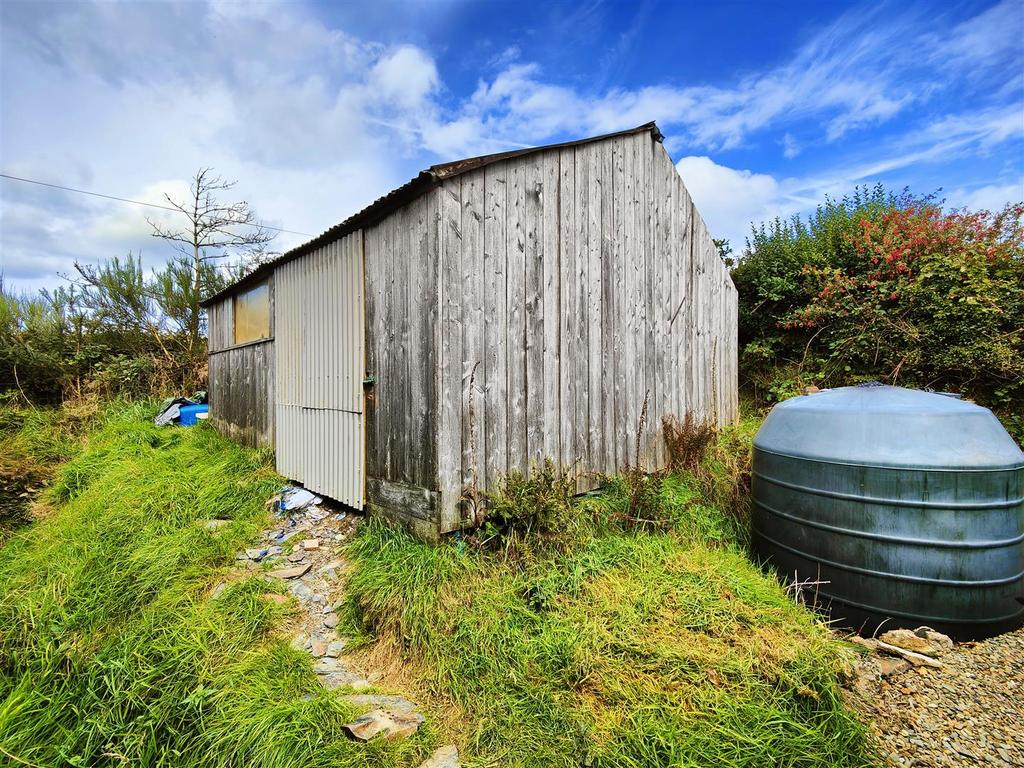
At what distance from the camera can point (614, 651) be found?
2797mm

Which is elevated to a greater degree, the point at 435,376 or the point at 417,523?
the point at 435,376

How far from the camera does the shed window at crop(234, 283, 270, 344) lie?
657cm

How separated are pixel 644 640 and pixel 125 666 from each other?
130 inches

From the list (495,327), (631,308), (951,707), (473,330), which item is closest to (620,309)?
(631,308)

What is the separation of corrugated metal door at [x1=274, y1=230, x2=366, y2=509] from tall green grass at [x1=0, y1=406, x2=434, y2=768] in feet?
2.85

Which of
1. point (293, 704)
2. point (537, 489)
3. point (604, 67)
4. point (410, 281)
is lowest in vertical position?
point (293, 704)

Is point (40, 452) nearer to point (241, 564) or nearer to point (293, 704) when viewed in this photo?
point (241, 564)

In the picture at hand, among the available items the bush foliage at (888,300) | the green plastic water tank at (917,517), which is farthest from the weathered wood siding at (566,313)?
the bush foliage at (888,300)

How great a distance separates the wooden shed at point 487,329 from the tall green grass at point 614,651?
26.6 inches

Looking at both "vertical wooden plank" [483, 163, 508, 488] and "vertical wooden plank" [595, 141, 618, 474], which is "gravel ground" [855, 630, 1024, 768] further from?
"vertical wooden plank" [483, 163, 508, 488]

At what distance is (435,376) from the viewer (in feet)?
12.3

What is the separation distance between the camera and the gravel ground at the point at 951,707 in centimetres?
232

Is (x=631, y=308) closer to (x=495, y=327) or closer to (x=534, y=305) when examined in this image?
(x=534, y=305)

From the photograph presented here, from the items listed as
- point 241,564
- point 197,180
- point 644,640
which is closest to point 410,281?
point 241,564
